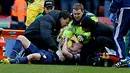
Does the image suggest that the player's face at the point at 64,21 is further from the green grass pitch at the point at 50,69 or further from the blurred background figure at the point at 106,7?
the blurred background figure at the point at 106,7

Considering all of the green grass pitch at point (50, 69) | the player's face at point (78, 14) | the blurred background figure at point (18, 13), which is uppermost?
the player's face at point (78, 14)

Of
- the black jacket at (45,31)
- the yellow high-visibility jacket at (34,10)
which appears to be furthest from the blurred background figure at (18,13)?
the black jacket at (45,31)

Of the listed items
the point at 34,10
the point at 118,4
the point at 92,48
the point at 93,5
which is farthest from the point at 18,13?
the point at 118,4

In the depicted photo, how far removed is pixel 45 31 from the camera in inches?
497

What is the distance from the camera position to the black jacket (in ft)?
41.2

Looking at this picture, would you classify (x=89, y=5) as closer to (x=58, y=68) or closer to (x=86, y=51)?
(x=86, y=51)

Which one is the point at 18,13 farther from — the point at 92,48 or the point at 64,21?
the point at 92,48

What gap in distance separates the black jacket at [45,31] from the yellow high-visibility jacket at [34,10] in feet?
9.97

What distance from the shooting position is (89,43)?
12523 mm

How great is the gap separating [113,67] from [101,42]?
932mm

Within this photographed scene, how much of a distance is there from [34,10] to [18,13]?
2.17 m

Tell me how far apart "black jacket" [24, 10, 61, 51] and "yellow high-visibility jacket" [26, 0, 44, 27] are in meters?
3.04

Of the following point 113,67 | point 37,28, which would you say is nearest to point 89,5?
point 37,28

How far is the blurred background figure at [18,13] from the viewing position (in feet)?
58.9
